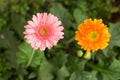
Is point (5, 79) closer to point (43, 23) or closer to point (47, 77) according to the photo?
point (47, 77)

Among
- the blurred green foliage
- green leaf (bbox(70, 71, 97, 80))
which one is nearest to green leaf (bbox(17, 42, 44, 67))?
the blurred green foliage

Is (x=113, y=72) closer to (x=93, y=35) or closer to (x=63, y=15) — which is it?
(x=93, y=35)

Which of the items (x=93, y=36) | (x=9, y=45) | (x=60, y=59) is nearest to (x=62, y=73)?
(x=60, y=59)

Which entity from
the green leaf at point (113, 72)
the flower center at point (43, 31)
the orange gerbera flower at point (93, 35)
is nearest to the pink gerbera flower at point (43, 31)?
the flower center at point (43, 31)

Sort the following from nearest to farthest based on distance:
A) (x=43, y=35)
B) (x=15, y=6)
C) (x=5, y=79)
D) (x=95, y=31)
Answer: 1. (x=43, y=35)
2. (x=95, y=31)
3. (x=5, y=79)
4. (x=15, y=6)

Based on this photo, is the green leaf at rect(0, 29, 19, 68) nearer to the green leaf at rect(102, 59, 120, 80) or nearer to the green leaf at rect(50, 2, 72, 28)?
the green leaf at rect(50, 2, 72, 28)

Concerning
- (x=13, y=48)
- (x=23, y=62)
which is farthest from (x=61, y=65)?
(x=13, y=48)

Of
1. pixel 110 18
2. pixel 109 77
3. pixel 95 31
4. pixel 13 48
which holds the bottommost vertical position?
pixel 109 77
